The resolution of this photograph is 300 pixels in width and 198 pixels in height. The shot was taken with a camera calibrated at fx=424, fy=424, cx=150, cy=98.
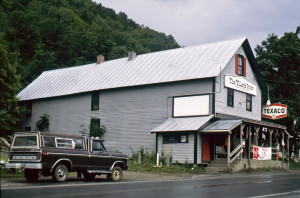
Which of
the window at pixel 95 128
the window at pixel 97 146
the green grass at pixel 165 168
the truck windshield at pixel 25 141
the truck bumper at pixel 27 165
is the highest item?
the window at pixel 95 128

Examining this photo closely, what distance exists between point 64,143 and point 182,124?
1362cm

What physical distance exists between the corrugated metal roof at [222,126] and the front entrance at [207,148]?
3.74 feet

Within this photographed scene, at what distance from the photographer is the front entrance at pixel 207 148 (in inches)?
1187

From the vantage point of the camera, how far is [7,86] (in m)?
36.1

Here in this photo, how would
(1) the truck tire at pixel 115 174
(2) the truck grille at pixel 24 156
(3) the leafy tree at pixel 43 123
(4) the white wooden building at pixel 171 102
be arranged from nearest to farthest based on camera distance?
1. (2) the truck grille at pixel 24 156
2. (1) the truck tire at pixel 115 174
3. (4) the white wooden building at pixel 171 102
4. (3) the leafy tree at pixel 43 123

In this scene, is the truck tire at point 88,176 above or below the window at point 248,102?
below

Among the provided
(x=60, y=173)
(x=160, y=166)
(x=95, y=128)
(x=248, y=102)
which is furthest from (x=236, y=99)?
(x=60, y=173)

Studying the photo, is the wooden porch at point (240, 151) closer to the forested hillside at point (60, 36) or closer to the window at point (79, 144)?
the window at point (79, 144)

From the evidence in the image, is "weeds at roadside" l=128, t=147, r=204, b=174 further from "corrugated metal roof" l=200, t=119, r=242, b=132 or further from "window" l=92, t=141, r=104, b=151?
"window" l=92, t=141, r=104, b=151

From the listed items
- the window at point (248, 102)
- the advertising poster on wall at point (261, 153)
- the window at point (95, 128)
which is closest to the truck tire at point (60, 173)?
the advertising poster on wall at point (261, 153)

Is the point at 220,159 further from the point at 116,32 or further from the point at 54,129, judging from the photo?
the point at 116,32

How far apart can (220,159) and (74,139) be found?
1444 cm

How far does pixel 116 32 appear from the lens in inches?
2985

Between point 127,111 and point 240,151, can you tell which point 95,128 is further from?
point 240,151
